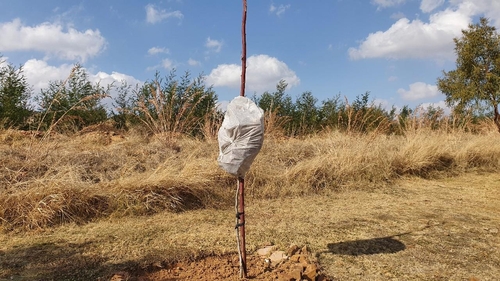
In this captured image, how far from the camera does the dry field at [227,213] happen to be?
101 inches

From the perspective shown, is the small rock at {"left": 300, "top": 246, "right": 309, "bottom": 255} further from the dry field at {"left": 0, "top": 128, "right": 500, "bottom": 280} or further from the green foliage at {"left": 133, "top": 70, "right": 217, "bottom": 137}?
the green foliage at {"left": 133, "top": 70, "right": 217, "bottom": 137}

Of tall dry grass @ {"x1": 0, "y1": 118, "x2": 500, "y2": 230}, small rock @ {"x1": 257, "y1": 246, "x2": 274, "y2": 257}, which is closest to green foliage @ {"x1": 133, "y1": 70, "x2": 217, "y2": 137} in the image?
tall dry grass @ {"x1": 0, "y1": 118, "x2": 500, "y2": 230}

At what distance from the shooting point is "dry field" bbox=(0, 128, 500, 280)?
8.45 ft

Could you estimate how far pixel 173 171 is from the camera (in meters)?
4.36

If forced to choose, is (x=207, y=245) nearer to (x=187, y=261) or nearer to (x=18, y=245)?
(x=187, y=261)

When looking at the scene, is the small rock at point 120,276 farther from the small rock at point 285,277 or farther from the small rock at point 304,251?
the small rock at point 304,251

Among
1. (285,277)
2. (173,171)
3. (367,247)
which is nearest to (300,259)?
(285,277)

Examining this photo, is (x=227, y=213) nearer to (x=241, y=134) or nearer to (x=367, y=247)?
(x=367, y=247)

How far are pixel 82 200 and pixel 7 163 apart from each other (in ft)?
4.28

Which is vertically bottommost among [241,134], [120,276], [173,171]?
[120,276]

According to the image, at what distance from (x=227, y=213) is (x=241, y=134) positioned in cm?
194

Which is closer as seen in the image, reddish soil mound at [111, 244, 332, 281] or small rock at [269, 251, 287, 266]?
reddish soil mound at [111, 244, 332, 281]

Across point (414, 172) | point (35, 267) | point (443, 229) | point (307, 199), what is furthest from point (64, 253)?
point (414, 172)

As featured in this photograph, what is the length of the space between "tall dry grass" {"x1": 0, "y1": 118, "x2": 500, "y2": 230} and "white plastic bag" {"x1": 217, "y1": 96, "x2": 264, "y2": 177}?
1.90 m
